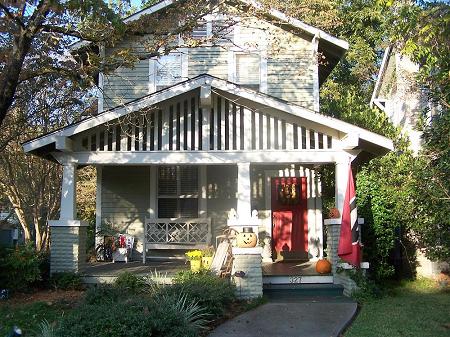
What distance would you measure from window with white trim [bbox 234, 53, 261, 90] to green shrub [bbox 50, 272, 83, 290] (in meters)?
6.42

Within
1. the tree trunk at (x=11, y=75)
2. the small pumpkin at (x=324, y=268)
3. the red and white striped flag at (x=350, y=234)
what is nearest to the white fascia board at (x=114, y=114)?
the tree trunk at (x=11, y=75)

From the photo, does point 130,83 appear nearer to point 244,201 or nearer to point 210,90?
point 210,90

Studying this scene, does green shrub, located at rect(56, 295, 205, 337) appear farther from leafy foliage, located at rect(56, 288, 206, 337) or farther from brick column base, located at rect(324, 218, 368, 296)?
brick column base, located at rect(324, 218, 368, 296)

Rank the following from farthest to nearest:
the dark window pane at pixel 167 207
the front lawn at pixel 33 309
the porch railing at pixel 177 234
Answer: the dark window pane at pixel 167 207, the porch railing at pixel 177 234, the front lawn at pixel 33 309

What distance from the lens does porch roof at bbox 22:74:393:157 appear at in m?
10.1

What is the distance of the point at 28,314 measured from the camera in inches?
322

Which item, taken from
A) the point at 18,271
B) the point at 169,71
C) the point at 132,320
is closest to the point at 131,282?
the point at 18,271

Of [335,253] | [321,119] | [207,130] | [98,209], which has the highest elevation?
[321,119]

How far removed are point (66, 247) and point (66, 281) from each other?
70 centimetres

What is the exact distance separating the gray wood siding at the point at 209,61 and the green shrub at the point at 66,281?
6.01 meters

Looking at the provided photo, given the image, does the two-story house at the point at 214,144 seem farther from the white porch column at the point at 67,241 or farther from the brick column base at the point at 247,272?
the brick column base at the point at 247,272

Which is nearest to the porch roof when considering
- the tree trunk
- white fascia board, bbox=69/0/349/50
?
the tree trunk

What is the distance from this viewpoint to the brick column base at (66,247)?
33.4ft

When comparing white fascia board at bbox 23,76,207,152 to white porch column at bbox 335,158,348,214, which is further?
white porch column at bbox 335,158,348,214
